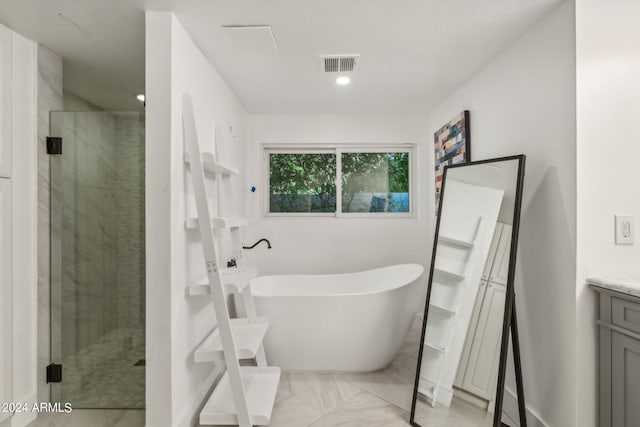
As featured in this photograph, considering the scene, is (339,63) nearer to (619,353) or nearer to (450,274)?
(450,274)

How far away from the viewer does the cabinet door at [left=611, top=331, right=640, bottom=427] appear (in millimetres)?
1331

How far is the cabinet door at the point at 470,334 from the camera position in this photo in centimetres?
184

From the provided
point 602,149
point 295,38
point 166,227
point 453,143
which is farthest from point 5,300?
point 453,143

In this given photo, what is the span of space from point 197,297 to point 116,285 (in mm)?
563

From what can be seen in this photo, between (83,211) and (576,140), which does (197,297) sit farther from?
(576,140)

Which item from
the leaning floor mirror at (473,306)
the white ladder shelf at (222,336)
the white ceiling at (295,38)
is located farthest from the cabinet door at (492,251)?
the white ladder shelf at (222,336)

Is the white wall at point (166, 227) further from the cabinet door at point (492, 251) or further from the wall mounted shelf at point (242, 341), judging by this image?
the cabinet door at point (492, 251)

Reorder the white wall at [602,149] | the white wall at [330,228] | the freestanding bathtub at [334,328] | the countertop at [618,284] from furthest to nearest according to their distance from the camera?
1. the white wall at [330,228]
2. the freestanding bathtub at [334,328]
3. the white wall at [602,149]
4. the countertop at [618,284]

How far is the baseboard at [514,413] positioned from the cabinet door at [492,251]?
734mm

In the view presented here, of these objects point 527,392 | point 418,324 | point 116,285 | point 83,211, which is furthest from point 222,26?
point 418,324

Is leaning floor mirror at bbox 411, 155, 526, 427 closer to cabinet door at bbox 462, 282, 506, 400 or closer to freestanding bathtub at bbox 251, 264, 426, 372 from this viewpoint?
cabinet door at bbox 462, 282, 506, 400

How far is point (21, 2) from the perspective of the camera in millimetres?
1626

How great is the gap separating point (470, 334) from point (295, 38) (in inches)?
77.7

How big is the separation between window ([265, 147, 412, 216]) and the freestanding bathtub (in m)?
1.30
